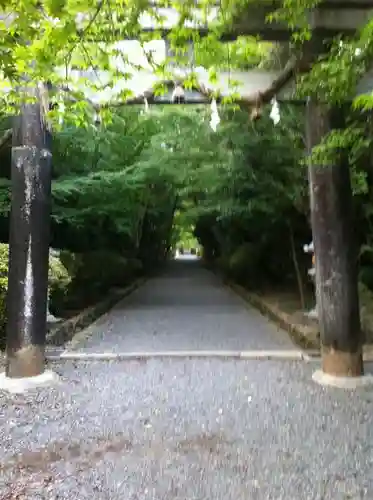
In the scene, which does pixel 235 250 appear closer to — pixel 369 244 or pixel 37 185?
pixel 369 244

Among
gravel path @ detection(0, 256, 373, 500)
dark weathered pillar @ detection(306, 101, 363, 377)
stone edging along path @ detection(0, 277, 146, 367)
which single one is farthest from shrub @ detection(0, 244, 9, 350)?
dark weathered pillar @ detection(306, 101, 363, 377)

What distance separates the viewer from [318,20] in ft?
18.1

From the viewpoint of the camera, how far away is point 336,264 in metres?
5.76

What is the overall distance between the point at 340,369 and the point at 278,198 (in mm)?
6232

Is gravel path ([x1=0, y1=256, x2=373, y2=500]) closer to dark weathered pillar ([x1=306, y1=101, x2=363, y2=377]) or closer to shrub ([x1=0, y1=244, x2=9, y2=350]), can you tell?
dark weathered pillar ([x1=306, y1=101, x2=363, y2=377])

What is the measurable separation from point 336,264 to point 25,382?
3.66 m

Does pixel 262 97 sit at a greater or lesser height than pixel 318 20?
lesser

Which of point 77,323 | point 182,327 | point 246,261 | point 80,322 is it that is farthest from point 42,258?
point 246,261

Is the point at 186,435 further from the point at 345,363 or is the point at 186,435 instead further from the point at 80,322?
the point at 80,322

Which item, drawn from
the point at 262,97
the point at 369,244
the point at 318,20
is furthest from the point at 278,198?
the point at 318,20

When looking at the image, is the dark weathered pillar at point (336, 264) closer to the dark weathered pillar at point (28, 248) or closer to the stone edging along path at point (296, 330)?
the stone edging along path at point (296, 330)

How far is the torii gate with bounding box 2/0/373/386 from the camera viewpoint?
572cm

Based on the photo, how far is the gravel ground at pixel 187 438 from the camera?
3.31 m

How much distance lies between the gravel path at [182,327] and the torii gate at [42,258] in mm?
1900
